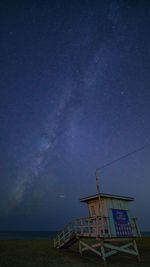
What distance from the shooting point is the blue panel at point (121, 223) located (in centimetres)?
1390

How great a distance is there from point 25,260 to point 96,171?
357 inches

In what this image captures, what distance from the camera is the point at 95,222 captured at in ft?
46.6

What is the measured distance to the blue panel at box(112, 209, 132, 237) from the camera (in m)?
13.9

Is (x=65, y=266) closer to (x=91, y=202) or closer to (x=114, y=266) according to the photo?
(x=114, y=266)

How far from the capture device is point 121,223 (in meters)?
14.4

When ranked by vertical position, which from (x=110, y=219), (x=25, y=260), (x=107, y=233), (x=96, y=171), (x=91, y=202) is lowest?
(x=25, y=260)

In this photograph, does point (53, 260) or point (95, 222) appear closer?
point (53, 260)

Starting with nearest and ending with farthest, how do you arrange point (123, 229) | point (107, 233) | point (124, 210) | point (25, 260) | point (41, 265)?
point (41, 265) < point (25, 260) < point (107, 233) < point (123, 229) < point (124, 210)

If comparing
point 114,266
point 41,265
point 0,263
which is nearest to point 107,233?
point 114,266

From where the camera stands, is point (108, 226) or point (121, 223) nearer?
point (108, 226)

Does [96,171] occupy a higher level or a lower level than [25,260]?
higher

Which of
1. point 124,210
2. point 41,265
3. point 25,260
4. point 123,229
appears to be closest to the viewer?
point 41,265

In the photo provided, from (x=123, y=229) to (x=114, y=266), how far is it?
3.31 m

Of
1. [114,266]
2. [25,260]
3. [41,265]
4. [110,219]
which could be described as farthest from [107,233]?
[25,260]
